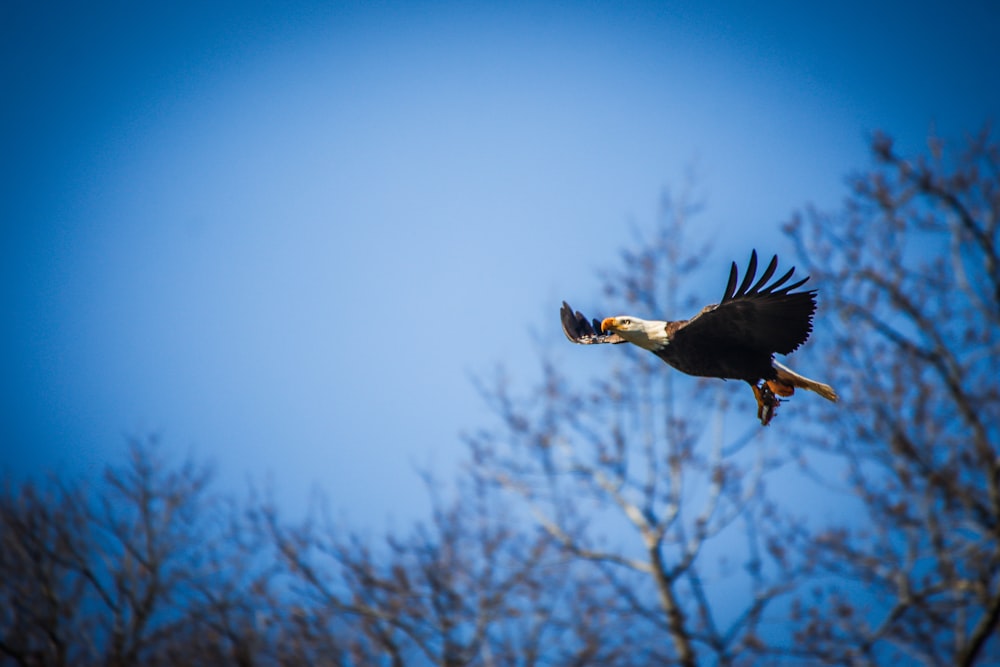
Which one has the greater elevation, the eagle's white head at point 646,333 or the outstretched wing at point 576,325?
the outstretched wing at point 576,325

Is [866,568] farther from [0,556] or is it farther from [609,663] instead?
[0,556]

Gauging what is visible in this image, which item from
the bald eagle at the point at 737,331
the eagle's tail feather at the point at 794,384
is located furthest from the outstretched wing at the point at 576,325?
the eagle's tail feather at the point at 794,384

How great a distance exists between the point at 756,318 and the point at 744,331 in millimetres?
108

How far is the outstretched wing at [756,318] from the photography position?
4.14 metres

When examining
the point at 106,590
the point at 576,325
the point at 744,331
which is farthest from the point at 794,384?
the point at 106,590

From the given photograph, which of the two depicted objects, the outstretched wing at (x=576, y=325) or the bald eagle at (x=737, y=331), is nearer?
the bald eagle at (x=737, y=331)

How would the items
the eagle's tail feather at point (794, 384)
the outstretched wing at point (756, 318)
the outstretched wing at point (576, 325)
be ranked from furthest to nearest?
the outstretched wing at point (576, 325)
the eagle's tail feather at point (794, 384)
the outstretched wing at point (756, 318)

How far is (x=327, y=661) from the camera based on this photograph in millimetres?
10922

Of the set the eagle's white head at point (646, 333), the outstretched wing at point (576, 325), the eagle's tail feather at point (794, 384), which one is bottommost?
the eagle's tail feather at point (794, 384)

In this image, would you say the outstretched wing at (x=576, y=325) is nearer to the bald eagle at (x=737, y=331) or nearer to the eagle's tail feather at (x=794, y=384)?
the bald eagle at (x=737, y=331)

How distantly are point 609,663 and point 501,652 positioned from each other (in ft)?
4.85

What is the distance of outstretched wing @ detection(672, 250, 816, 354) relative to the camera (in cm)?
414

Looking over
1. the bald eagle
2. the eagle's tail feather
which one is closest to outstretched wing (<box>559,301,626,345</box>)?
the bald eagle

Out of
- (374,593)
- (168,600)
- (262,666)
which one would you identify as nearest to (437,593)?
(374,593)
